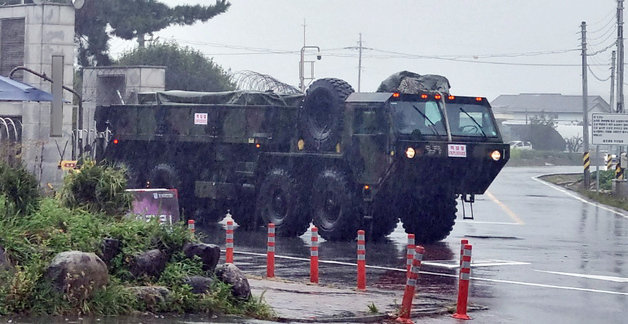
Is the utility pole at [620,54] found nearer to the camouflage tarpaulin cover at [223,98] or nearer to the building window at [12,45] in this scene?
the building window at [12,45]

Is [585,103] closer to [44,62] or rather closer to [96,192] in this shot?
[44,62]

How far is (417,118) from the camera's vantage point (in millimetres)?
22656

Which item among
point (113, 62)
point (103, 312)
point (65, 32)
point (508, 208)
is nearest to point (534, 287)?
point (103, 312)

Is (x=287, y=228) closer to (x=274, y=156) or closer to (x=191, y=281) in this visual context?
(x=274, y=156)

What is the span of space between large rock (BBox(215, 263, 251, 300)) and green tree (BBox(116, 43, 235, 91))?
44.8 metres

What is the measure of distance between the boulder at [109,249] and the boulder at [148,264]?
8.3 inches

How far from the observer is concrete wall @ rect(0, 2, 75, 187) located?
33969mm

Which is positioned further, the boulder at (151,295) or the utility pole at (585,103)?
the utility pole at (585,103)

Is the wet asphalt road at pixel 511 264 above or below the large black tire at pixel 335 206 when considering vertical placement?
below

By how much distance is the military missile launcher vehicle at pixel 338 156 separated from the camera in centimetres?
2258

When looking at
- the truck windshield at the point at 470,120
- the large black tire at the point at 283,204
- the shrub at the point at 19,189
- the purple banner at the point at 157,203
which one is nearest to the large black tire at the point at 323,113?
the large black tire at the point at 283,204

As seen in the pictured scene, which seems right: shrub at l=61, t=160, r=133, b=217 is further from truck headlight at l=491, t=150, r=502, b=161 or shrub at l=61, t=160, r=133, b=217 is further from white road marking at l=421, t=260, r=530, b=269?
truck headlight at l=491, t=150, r=502, b=161

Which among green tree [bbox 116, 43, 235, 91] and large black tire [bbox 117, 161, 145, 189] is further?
green tree [bbox 116, 43, 235, 91]

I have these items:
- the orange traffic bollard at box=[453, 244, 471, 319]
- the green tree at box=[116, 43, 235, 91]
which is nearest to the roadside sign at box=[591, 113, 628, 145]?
the green tree at box=[116, 43, 235, 91]
